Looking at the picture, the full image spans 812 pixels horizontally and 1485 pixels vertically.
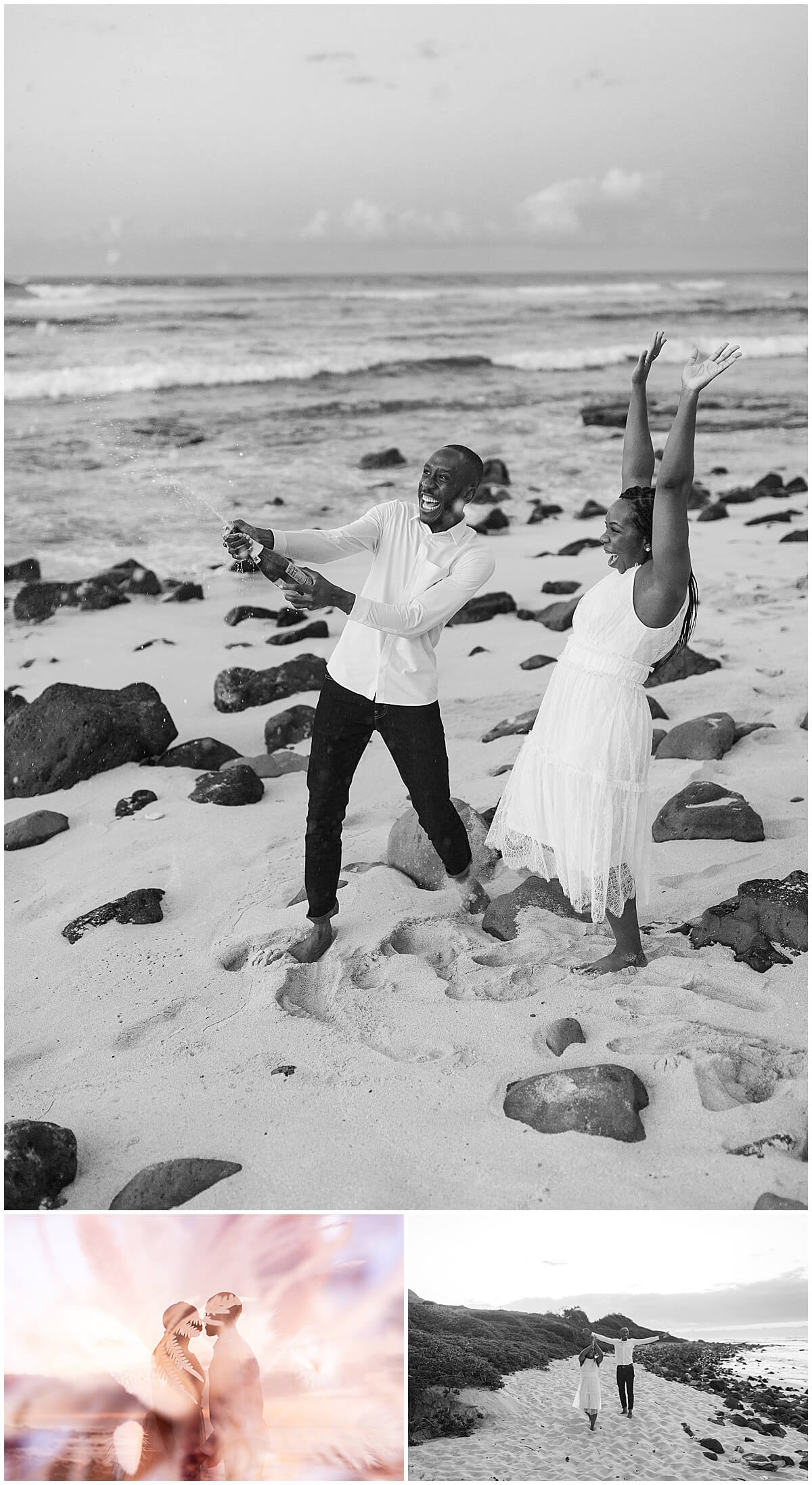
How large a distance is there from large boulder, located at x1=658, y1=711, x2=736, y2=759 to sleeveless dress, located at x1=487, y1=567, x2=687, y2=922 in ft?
4.51

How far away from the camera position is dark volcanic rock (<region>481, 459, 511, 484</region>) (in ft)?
31.1

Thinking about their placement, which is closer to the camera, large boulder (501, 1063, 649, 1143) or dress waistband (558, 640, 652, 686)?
large boulder (501, 1063, 649, 1143)

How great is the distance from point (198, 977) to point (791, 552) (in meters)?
5.06

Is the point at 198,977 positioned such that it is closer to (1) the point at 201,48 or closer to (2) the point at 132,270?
(1) the point at 201,48

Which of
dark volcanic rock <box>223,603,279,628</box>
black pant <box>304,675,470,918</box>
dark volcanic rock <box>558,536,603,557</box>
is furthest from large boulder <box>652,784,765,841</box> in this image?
dark volcanic rock <box>558,536,603,557</box>

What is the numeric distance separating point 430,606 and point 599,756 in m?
0.59

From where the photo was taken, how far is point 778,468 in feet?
32.9

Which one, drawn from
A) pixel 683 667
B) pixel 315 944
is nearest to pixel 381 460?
pixel 683 667

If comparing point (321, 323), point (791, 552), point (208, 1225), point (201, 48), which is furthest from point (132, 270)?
point (208, 1225)

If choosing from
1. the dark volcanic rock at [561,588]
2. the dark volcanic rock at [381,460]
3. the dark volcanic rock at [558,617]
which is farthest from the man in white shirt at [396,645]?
the dark volcanic rock at [381,460]

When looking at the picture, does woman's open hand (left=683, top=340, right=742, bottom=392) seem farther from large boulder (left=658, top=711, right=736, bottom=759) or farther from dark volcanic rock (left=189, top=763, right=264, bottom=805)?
dark volcanic rock (left=189, top=763, right=264, bottom=805)

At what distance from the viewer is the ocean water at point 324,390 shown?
9.82 meters

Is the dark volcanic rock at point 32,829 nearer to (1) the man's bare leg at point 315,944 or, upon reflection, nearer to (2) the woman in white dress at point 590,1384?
(1) the man's bare leg at point 315,944

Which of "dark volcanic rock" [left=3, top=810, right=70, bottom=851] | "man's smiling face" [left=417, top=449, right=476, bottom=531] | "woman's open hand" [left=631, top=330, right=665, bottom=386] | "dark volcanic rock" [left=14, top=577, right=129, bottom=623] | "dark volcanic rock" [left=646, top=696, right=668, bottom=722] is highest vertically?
"woman's open hand" [left=631, top=330, right=665, bottom=386]
